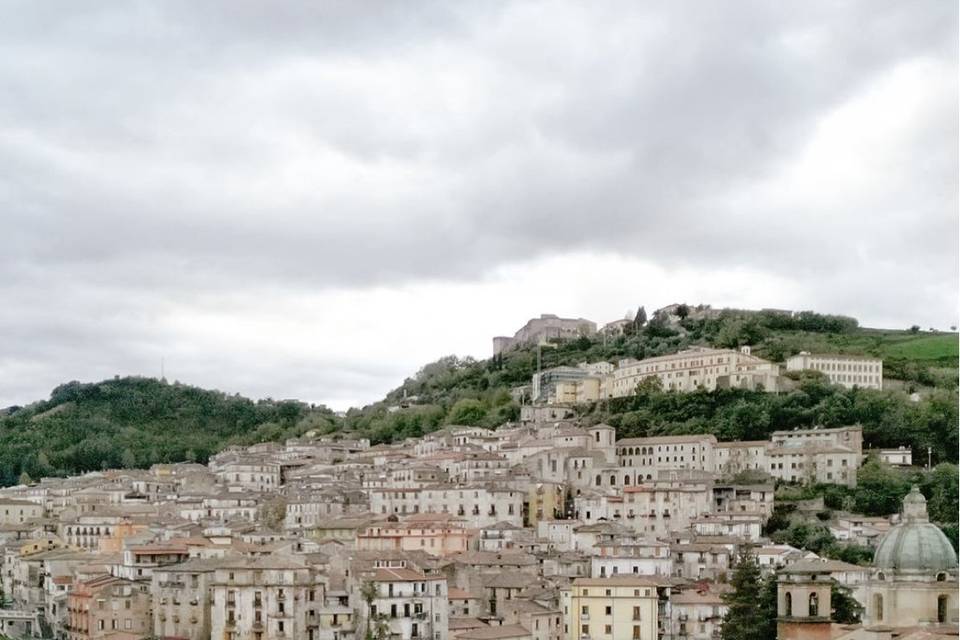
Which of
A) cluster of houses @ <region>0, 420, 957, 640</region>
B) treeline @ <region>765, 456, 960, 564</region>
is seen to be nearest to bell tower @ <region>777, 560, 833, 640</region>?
cluster of houses @ <region>0, 420, 957, 640</region>

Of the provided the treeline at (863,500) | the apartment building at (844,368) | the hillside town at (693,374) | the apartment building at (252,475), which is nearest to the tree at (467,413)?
the hillside town at (693,374)

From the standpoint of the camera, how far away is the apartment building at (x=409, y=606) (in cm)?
3984

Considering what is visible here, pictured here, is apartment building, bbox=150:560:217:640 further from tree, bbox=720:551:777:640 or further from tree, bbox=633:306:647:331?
tree, bbox=633:306:647:331

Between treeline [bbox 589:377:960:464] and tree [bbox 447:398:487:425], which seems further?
tree [bbox 447:398:487:425]

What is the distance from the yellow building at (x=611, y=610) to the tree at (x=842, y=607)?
6616 mm

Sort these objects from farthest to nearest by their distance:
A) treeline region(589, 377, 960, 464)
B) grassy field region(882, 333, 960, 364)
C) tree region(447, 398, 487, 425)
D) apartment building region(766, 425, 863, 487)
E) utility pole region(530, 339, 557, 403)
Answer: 1. utility pole region(530, 339, 557, 403)
2. tree region(447, 398, 487, 425)
3. grassy field region(882, 333, 960, 364)
4. treeline region(589, 377, 960, 464)
5. apartment building region(766, 425, 863, 487)

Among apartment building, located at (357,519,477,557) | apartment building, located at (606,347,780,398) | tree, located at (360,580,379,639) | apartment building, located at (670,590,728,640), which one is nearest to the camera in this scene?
tree, located at (360,580,379,639)

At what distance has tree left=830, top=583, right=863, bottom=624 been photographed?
34469mm

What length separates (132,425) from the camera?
3812 inches

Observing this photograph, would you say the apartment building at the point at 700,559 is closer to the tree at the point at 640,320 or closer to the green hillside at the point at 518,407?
the green hillside at the point at 518,407

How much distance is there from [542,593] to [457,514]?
13.6 metres

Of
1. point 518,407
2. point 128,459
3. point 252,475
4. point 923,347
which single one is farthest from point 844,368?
point 128,459

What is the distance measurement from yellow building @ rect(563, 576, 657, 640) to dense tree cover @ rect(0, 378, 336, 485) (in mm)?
44501

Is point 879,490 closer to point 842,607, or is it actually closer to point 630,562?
point 630,562
